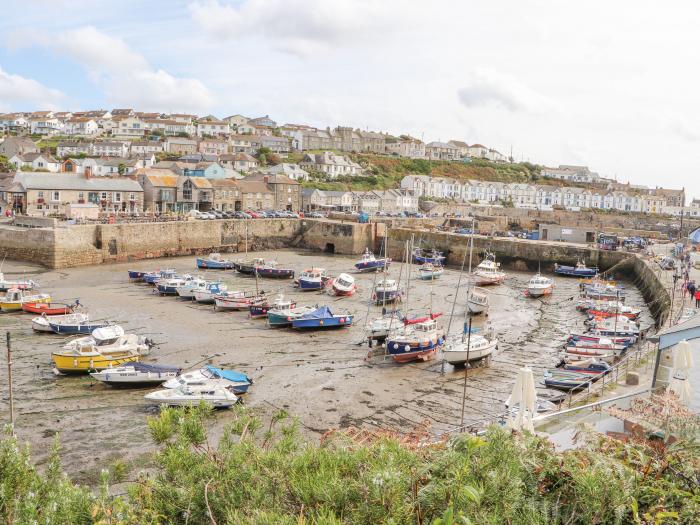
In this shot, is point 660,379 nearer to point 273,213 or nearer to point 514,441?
point 514,441

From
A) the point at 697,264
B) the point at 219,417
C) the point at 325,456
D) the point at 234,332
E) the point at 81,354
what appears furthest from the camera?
the point at 697,264

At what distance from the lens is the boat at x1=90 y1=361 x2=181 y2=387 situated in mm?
18078

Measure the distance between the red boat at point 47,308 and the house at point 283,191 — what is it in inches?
1615

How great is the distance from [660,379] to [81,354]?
16.7 m

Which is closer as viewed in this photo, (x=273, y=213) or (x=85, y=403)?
(x=85, y=403)

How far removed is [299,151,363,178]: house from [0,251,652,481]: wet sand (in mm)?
64000

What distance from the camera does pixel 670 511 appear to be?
4848 mm

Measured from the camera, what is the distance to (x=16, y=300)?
27.2 m

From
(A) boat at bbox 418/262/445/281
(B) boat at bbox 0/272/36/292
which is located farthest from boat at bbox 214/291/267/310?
(A) boat at bbox 418/262/445/281

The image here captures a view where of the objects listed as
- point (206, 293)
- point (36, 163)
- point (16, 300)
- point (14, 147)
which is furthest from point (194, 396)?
point (14, 147)

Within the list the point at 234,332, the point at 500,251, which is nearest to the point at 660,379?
the point at 234,332

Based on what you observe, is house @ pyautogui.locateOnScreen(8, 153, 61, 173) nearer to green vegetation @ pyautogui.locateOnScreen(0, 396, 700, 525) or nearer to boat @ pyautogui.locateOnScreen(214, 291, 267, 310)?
boat @ pyautogui.locateOnScreen(214, 291, 267, 310)

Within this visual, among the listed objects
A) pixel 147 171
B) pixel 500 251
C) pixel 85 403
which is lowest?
pixel 85 403

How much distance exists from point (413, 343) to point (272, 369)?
5.19m
